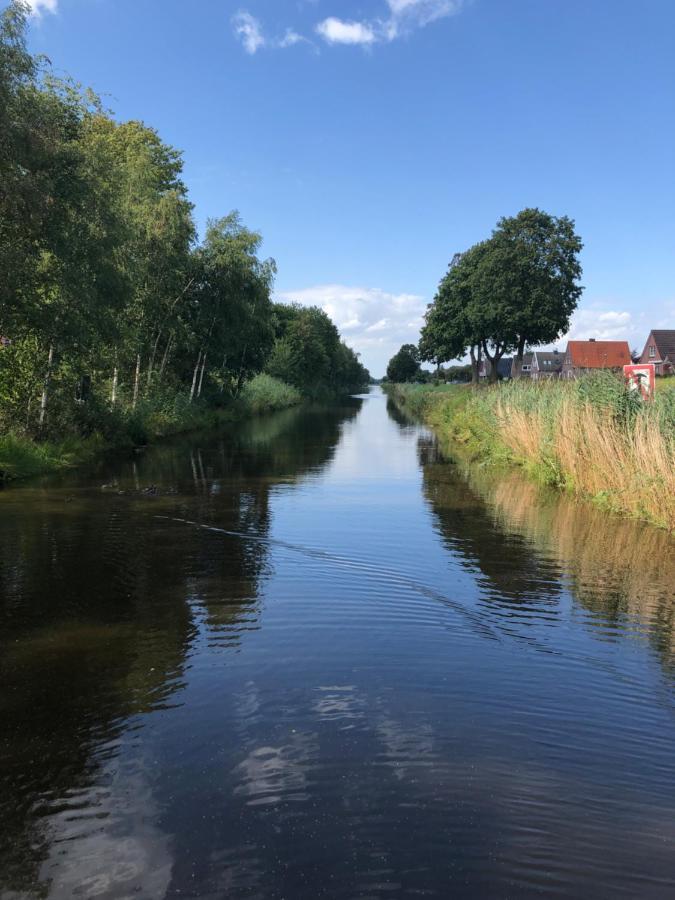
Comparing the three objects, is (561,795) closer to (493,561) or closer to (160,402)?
(493,561)

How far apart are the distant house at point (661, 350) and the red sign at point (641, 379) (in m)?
59.8

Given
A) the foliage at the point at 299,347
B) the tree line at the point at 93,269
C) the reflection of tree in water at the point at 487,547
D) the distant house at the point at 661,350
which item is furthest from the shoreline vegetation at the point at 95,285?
the distant house at the point at 661,350

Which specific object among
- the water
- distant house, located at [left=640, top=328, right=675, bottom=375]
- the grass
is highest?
distant house, located at [left=640, top=328, right=675, bottom=375]

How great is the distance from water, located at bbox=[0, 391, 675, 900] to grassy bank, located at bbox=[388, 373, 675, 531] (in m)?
1.39

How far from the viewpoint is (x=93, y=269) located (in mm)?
16734

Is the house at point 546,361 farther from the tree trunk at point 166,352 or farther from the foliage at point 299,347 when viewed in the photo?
the tree trunk at point 166,352

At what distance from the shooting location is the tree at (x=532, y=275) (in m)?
40.1

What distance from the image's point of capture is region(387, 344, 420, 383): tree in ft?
485

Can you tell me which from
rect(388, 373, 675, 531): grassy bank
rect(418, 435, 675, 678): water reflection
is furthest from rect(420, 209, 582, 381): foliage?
rect(418, 435, 675, 678): water reflection

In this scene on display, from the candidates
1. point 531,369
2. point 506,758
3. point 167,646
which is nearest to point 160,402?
point 167,646

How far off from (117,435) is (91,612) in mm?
15880

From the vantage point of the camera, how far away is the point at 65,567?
855 cm

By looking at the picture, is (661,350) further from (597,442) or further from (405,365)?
(405,365)

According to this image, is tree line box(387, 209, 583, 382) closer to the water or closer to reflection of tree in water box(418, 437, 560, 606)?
reflection of tree in water box(418, 437, 560, 606)
